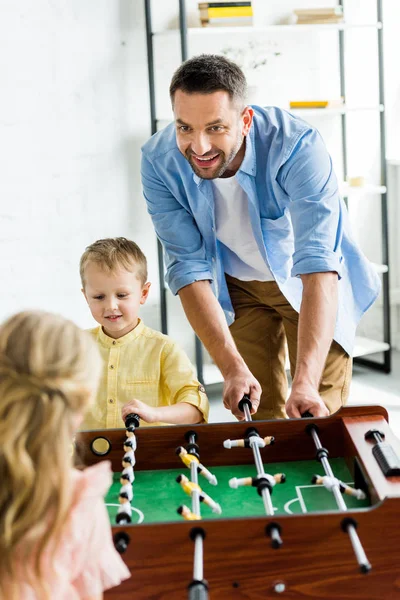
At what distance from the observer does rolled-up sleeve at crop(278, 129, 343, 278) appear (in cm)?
217

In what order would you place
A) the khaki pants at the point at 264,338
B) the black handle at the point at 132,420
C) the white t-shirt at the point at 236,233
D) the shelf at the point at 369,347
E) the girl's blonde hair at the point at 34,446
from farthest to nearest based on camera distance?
the shelf at the point at 369,347 → the khaki pants at the point at 264,338 → the white t-shirt at the point at 236,233 → the black handle at the point at 132,420 → the girl's blonde hair at the point at 34,446

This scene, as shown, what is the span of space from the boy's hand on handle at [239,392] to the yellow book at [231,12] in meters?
2.35

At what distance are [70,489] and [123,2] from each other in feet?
10.6

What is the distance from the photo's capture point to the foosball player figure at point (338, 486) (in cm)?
149

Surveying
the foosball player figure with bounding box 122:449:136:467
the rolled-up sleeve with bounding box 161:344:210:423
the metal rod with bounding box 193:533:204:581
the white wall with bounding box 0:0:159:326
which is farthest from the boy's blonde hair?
the white wall with bounding box 0:0:159:326

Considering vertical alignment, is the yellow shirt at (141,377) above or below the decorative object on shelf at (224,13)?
below

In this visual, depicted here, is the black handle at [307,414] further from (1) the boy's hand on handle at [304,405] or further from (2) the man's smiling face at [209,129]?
(2) the man's smiling face at [209,129]

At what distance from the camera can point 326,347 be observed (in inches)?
83.2

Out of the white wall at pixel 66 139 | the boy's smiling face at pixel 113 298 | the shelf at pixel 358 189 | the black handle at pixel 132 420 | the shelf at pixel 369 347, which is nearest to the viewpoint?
the black handle at pixel 132 420

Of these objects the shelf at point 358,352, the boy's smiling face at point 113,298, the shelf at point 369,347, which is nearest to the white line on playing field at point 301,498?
the boy's smiling face at point 113,298

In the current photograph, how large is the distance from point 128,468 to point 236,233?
106 centimetres

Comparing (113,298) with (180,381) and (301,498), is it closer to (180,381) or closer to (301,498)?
(180,381)

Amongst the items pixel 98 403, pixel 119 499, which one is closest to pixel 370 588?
pixel 119 499

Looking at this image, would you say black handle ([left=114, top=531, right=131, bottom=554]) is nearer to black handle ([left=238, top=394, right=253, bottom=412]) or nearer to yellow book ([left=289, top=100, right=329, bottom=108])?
black handle ([left=238, top=394, right=253, bottom=412])
